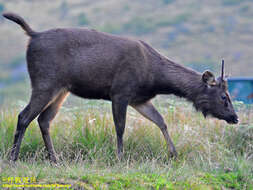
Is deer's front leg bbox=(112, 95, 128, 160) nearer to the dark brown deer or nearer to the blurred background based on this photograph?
the dark brown deer

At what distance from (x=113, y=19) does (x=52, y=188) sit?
1724 inches

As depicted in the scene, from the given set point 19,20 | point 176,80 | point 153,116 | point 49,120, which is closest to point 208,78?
point 176,80

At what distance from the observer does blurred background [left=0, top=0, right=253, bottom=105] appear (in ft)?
129

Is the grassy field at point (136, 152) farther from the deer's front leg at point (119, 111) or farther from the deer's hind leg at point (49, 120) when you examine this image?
the deer's front leg at point (119, 111)

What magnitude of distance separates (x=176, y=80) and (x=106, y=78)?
129 cm

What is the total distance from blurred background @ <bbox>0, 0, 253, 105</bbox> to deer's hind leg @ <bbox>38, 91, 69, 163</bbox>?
27.9 meters

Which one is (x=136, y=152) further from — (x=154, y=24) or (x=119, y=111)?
(x=154, y=24)

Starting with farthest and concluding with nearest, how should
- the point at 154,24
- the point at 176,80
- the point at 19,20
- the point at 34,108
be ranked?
1. the point at 154,24
2. the point at 176,80
3. the point at 19,20
4. the point at 34,108

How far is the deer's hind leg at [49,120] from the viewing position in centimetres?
741

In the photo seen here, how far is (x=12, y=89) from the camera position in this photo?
3925cm

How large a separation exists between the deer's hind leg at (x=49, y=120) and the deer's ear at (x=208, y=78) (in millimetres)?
2360

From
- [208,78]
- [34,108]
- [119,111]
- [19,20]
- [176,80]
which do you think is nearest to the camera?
[34,108]

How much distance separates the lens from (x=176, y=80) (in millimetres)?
8062

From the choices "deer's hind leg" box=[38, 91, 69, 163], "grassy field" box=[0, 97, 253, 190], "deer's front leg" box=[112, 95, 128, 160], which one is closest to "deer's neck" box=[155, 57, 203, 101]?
"grassy field" box=[0, 97, 253, 190]
